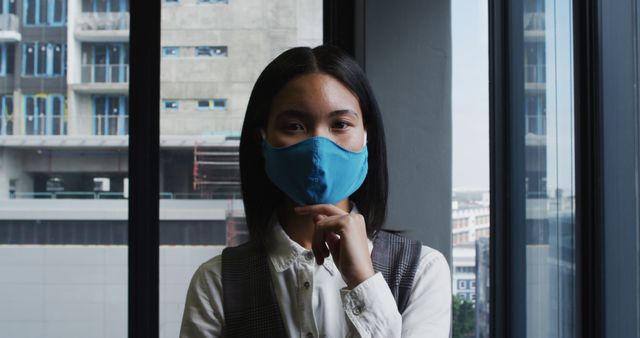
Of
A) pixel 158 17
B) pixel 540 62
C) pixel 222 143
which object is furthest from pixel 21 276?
pixel 540 62

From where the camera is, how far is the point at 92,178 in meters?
2.28

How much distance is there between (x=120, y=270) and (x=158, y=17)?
935 mm

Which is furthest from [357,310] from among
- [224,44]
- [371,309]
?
[224,44]

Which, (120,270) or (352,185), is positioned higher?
(352,185)

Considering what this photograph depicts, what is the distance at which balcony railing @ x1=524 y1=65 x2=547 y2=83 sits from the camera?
1513 mm

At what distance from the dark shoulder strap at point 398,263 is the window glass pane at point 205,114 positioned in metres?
1.35

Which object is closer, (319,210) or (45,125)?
(319,210)

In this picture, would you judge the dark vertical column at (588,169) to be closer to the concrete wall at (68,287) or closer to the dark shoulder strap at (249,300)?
the dark shoulder strap at (249,300)

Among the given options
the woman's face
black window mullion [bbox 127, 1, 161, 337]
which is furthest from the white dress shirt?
black window mullion [bbox 127, 1, 161, 337]

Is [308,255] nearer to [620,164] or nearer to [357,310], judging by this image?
[357,310]

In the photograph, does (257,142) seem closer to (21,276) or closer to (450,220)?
(450,220)

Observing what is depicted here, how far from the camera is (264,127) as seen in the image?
0.96 m

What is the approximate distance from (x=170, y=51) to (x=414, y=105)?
910 millimetres

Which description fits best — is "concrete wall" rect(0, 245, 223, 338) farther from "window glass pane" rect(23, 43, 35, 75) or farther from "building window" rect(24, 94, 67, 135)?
"window glass pane" rect(23, 43, 35, 75)
